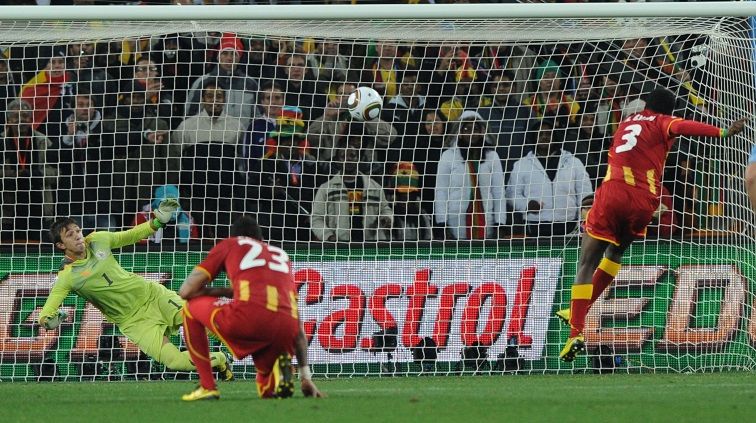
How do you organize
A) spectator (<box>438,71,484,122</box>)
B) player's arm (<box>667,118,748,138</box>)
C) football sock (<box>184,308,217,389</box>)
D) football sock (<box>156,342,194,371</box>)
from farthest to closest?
spectator (<box>438,71,484,122</box>)
football sock (<box>156,342,194,371</box>)
player's arm (<box>667,118,748,138</box>)
football sock (<box>184,308,217,389</box>)

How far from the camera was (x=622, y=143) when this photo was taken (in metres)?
11.1

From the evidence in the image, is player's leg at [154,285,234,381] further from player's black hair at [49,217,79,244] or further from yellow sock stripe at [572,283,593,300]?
yellow sock stripe at [572,283,593,300]

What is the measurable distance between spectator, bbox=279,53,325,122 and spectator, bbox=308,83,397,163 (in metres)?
0.15

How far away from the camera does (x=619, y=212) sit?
1106cm

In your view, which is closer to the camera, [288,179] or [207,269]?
[207,269]

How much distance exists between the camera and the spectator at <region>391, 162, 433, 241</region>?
1368cm

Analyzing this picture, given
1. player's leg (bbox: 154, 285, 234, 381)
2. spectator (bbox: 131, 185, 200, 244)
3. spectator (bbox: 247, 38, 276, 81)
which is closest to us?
player's leg (bbox: 154, 285, 234, 381)

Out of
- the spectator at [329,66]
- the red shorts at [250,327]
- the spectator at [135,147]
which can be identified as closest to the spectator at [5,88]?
the spectator at [135,147]

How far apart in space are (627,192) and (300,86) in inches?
179

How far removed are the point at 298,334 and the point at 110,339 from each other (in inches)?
190

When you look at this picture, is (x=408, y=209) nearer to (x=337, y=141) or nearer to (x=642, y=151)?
(x=337, y=141)

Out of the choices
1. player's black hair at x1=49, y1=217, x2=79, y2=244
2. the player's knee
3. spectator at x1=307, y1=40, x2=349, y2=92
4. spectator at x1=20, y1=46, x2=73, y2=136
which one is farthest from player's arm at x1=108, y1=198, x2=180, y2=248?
the player's knee

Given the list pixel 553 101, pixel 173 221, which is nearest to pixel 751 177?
pixel 553 101

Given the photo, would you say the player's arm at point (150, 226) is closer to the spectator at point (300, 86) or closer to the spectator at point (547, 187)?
the spectator at point (300, 86)
